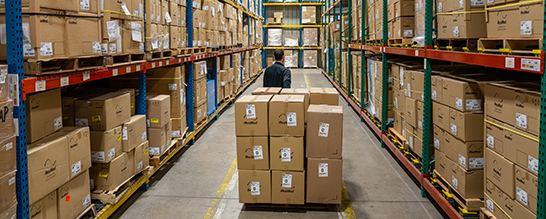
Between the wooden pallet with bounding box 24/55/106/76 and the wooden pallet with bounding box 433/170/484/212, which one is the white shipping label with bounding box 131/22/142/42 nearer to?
the wooden pallet with bounding box 24/55/106/76

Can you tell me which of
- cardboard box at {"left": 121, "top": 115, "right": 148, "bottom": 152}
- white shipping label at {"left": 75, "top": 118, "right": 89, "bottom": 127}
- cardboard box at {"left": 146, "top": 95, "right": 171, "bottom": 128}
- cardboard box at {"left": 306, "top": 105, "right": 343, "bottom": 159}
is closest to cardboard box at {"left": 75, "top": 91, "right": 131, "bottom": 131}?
white shipping label at {"left": 75, "top": 118, "right": 89, "bottom": 127}

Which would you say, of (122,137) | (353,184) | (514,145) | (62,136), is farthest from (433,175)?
(62,136)

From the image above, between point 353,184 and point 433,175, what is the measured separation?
1020 millimetres

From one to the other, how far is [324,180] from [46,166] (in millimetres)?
2541

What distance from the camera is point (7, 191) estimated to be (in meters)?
2.31

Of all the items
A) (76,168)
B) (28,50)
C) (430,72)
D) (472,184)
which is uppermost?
(28,50)

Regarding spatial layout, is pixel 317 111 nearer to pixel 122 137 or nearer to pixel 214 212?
pixel 214 212

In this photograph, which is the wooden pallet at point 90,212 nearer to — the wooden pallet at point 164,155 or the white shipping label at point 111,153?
the white shipping label at point 111,153

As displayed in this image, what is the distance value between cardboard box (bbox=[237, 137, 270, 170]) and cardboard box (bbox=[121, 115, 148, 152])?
1.20 metres

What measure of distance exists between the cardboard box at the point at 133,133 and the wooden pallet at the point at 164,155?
494mm

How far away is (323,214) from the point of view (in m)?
4.05

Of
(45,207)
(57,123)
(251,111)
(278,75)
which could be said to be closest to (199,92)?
(278,75)

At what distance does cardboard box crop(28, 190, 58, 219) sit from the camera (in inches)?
108

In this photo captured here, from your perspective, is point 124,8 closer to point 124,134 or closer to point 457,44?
point 124,134
